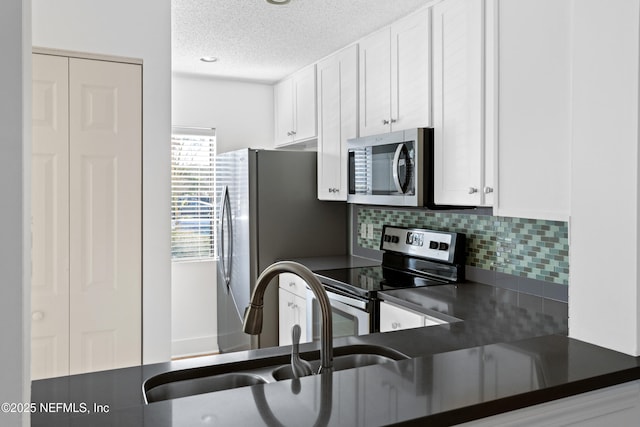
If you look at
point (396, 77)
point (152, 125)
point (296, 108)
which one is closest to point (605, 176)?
point (396, 77)

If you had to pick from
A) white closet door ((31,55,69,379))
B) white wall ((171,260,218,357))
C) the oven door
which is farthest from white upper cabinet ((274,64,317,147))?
white closet door ((31,55,69,379))

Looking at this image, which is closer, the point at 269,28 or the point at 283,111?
the point at 269,28

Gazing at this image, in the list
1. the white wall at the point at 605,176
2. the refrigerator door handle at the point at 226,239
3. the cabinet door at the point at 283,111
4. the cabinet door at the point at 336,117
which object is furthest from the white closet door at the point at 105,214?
the cabinet door at the point at 283,111

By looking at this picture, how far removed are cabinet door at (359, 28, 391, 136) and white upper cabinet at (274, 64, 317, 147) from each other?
69 centimetres

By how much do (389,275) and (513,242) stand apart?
2.49ft

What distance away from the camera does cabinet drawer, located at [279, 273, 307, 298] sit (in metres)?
3.34

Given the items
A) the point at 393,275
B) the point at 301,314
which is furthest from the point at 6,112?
the point at 301,314

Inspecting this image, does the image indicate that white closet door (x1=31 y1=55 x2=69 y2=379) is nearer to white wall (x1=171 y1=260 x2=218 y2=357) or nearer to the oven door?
the oven door

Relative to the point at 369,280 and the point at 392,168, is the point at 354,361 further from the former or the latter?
the point at 392,168

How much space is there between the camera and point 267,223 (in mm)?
3635

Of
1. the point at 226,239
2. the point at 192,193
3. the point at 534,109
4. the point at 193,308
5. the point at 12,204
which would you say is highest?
the point at 534,109

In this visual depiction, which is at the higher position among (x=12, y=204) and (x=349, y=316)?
(x=12, y=204)

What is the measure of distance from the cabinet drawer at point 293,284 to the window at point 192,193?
1109mm

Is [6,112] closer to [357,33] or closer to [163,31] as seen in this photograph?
[163,31]
